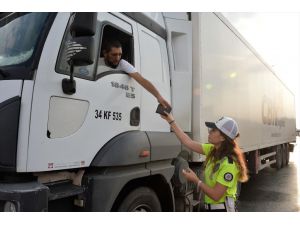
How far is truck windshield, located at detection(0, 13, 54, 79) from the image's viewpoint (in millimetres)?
2357

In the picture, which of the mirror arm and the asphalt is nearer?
the mirror arm

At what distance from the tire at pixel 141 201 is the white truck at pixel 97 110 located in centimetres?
1

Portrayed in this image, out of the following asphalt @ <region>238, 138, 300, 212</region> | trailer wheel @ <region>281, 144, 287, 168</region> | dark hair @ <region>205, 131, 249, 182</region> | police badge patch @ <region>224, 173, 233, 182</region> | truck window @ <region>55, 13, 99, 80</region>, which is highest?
truck window @ <region>55, 13, 99, 80</region>

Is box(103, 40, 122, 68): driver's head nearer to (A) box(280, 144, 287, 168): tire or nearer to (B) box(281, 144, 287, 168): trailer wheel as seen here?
(A) box(280, 144, 287, 168): tire

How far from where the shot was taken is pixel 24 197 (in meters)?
2.09

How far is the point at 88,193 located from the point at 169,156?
1.22m

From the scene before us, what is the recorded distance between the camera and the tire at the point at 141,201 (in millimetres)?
2882

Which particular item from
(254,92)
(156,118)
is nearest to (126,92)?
(156,118)

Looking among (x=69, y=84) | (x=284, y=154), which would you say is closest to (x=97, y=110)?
(x=69, y=84)

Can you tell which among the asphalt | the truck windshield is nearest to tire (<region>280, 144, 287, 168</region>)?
the asphalt

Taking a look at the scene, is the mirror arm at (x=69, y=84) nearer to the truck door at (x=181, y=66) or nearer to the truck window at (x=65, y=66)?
the truck window at (x=65, y=66)

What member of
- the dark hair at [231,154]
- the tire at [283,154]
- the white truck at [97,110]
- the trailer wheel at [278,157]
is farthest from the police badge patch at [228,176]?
the tire at [283,154]

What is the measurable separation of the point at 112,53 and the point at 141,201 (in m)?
1.41

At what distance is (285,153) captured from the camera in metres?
13.1
